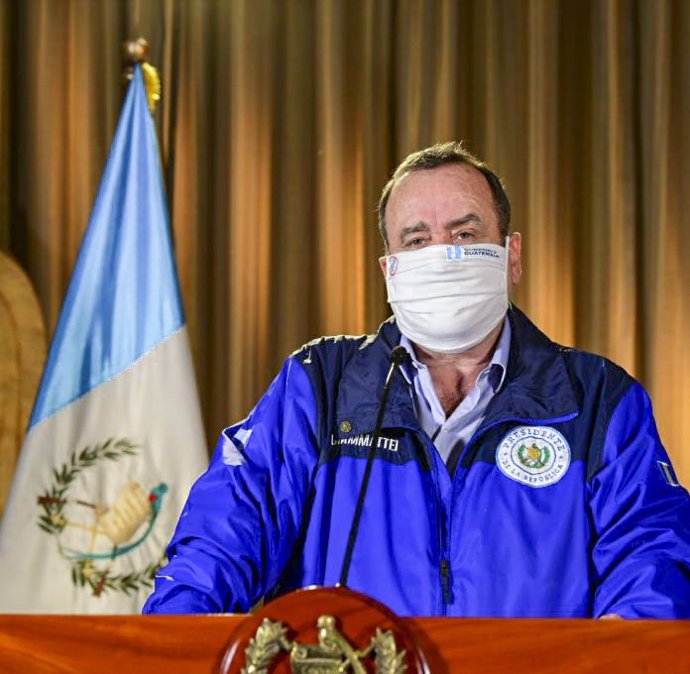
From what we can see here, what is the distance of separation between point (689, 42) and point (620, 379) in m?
2.16

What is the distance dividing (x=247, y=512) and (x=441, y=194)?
2.53ft

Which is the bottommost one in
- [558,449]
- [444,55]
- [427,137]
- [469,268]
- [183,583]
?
[183,583]

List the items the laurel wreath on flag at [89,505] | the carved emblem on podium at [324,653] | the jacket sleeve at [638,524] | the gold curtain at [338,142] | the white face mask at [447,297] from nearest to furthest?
the carved emblem on podium at [324,653] < the jacket sleeve at [638,524] < the white face mask at [447,297] < the laurel wreath on flag at [89,505] < the gold curtain at [338,142]

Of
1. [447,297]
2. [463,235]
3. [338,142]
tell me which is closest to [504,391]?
[447,297]

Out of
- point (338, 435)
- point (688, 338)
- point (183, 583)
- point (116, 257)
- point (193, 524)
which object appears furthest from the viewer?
point (688, 338)

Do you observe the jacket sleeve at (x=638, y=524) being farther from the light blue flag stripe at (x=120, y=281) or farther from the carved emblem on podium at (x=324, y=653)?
the light blue flag stripe at (x=120, y=281)

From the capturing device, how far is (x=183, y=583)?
1.80 m

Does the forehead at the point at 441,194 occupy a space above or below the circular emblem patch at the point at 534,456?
above

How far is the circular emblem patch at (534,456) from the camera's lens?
202cm

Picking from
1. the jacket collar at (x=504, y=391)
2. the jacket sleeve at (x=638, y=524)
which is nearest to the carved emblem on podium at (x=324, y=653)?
the jacket sleeve at (x=638, y=524)

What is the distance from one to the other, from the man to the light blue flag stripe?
1.36 meters

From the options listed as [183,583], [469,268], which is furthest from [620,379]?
[183,583]

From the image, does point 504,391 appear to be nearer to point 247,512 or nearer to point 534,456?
point 534,456

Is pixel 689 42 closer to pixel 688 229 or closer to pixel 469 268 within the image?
pixel 688 229
